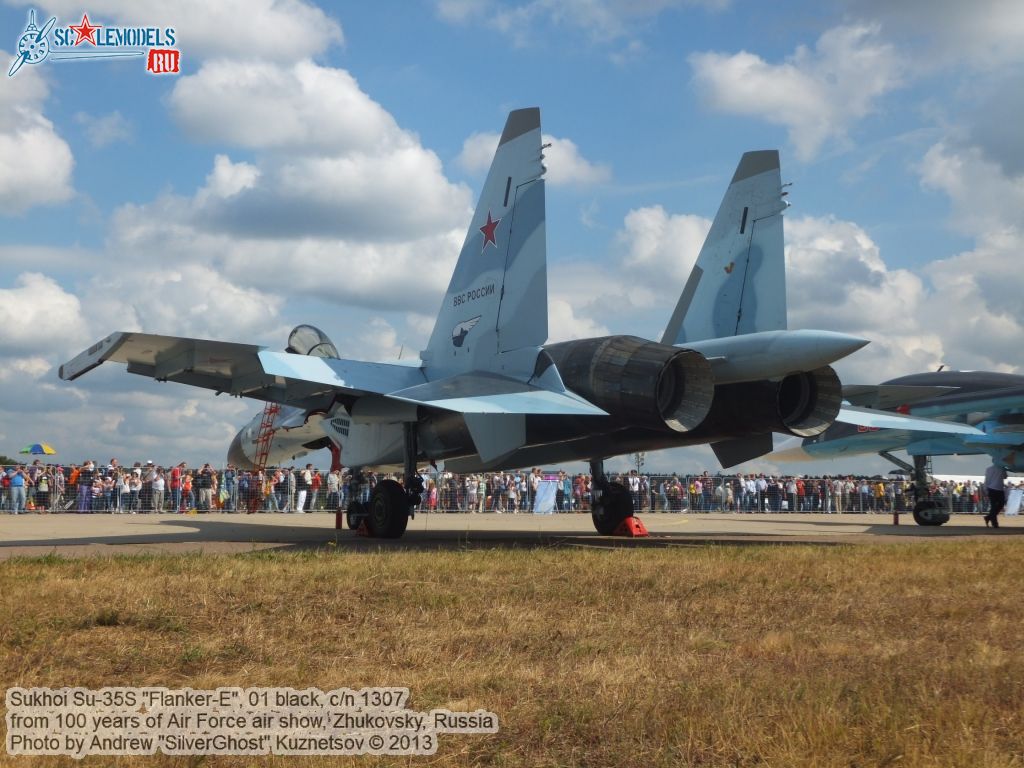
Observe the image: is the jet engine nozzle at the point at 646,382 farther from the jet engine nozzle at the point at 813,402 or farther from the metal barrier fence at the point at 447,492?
the metal barrier fence at the point at 447,492

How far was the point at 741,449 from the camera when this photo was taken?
43.8 ft

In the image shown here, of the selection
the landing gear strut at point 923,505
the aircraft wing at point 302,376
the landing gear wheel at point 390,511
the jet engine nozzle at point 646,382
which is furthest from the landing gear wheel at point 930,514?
the aircraft wing at point 302,376

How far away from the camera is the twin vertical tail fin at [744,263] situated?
13062mm

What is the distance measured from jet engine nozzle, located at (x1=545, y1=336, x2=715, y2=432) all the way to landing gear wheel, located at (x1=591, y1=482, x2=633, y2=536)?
499 centimetres

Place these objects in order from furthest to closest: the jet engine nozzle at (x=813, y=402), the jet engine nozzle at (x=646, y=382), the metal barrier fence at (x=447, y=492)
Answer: the metal barrier fence at (x=447, y=492)
the jet engine nozzle at (x=813, y=402)
the jet engine nozzle at (x=646, y=382)

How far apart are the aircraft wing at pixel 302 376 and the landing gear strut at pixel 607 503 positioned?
383 cm

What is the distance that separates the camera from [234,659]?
454 centimetres

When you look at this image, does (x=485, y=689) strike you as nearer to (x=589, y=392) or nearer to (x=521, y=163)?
(x=589, y=392)

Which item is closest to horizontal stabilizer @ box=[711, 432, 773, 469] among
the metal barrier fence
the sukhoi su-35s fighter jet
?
the sukhoi su-35s fighter jet

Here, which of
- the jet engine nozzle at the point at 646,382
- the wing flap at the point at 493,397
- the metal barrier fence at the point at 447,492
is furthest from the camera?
the metal barrier fence at the point at 447,492

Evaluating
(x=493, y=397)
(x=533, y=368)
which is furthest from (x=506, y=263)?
(x=493, y=397)

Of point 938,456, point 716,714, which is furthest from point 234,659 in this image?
point 938,456

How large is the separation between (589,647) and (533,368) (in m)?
7.02

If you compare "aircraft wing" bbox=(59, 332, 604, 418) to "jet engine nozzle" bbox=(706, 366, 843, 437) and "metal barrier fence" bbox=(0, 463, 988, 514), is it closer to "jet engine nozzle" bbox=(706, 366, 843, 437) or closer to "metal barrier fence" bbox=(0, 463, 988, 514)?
"jet engine nozzle" bbox=(706, 366, 843, 437)
